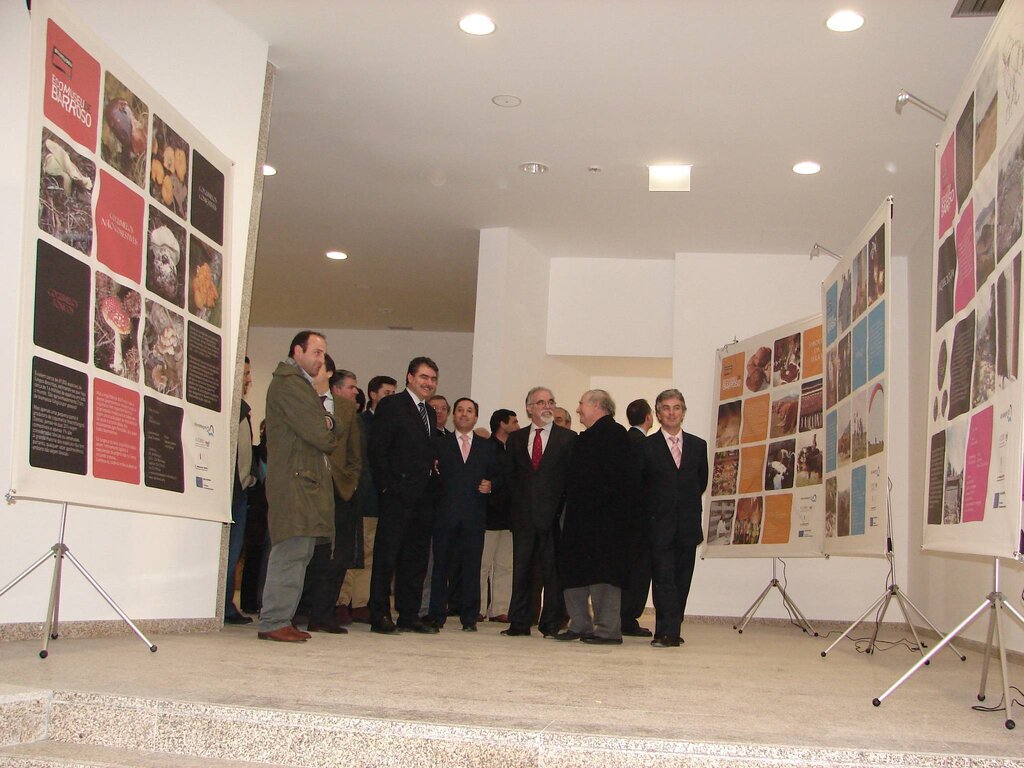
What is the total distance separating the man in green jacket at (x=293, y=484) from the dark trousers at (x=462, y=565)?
1.61 meters

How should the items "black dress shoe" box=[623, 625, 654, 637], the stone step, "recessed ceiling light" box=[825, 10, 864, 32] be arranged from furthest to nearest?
"black dress shoe" box=[623, 625, 654, 637]
"recessed ceiling light" box=[825, 10, 864, 32]
the stone step

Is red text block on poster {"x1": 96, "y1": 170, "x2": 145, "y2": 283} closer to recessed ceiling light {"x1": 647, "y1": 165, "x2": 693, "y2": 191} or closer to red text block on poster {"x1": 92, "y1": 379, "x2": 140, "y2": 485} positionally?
red text block on poster {"x1": 92, "y1": 379, "x2": 140, "y2": 485}

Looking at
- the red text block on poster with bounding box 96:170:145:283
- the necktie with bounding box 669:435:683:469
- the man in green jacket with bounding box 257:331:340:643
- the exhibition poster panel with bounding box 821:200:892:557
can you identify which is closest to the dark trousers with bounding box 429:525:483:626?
the necktie with bounding box 669:435:683:469

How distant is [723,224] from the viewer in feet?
28.5

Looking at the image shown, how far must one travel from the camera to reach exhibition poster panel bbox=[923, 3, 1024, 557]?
3016 mm

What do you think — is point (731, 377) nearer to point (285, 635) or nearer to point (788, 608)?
point (788, 608)

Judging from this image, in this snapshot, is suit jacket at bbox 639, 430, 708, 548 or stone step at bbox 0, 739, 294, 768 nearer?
stone step at bbox 0, 739, 294, 768

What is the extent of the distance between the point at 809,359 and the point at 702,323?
5.90 feet

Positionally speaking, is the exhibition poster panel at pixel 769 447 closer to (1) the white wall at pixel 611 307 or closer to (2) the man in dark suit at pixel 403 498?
(1) the white wall at pixel 611 307

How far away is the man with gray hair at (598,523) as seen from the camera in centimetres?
538

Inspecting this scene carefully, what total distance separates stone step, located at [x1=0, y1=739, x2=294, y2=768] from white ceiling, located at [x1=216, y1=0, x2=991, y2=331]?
390cm

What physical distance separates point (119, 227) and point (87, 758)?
2022 mm

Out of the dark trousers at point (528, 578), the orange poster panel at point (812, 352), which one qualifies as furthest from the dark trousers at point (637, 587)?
the orange poster panel at point (812, 352)

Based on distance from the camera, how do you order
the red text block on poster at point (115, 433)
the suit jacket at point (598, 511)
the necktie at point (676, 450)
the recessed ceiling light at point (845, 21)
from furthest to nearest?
the necktie at point (676, 450)
the suit jacket at point (598, 511)
the recessed ceiling light at point (845, 21)
the red text block on poster at point (115, 433)
